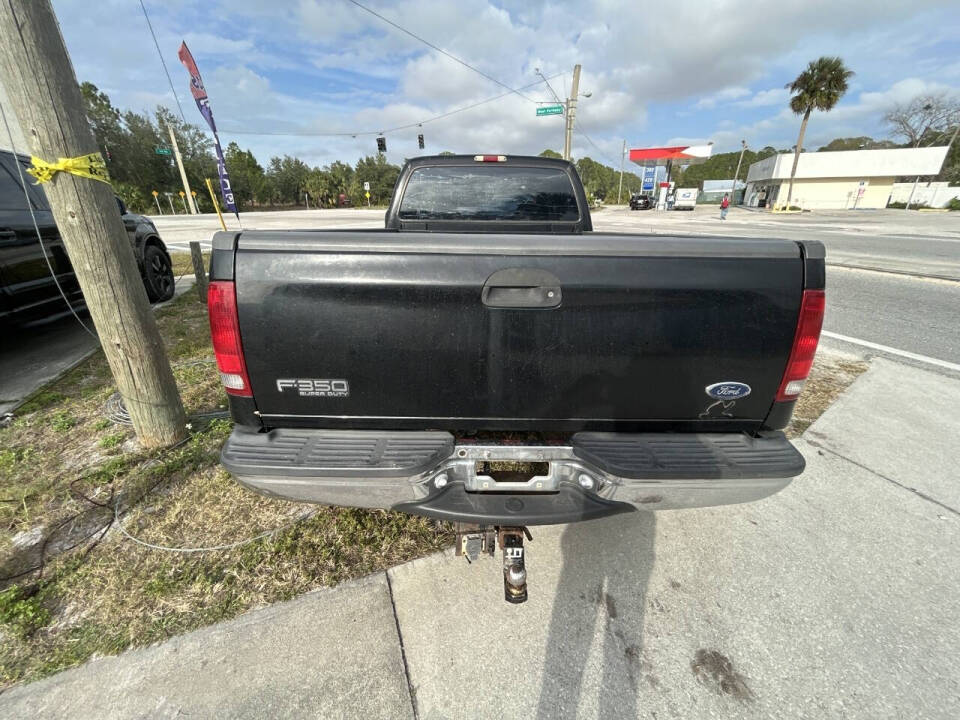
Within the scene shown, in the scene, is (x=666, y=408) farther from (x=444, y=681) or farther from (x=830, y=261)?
(x=830, y=261)

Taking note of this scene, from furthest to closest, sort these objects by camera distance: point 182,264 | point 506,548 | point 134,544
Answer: point 182,264
point 134,544
point 506,548

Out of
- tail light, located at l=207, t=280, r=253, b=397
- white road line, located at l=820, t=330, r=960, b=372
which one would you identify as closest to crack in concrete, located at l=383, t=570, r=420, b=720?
tail light, located at l=207, t=280, r=253, b=397

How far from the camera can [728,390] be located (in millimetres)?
1755

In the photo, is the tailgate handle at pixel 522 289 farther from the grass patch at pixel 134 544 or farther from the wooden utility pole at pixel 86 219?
the wooden utility pole at pixel 86 219

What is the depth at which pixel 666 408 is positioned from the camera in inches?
70.7

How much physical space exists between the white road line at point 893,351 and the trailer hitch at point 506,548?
5502mm

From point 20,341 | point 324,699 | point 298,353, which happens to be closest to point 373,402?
point 298,353

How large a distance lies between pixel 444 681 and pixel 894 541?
267cm

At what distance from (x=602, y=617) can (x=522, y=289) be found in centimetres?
159

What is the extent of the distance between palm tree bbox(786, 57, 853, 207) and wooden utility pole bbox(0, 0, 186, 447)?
156 feet

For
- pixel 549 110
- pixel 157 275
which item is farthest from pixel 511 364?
pixel 549 110

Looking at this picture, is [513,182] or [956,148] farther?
[956,148]

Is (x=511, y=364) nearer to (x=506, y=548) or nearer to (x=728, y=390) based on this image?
(x=506, y=548)

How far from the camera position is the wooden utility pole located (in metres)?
2.28
